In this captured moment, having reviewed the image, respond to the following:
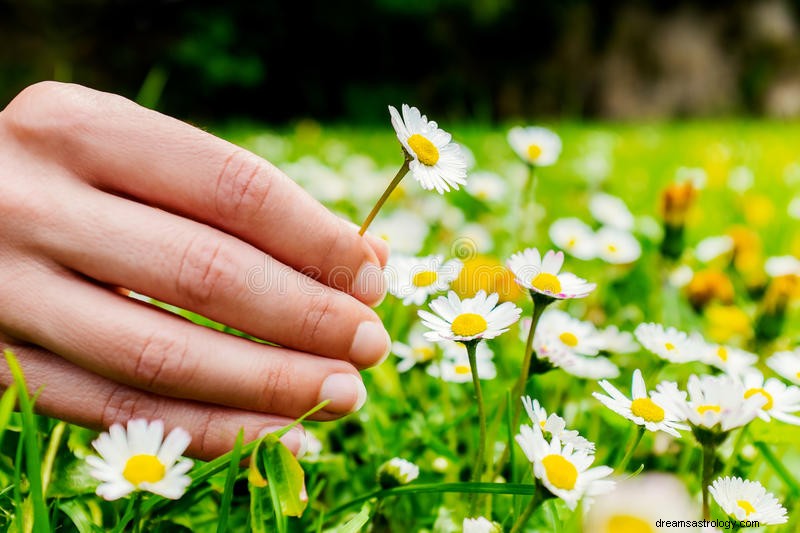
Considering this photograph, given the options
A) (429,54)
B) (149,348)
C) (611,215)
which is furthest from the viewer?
(429,54)

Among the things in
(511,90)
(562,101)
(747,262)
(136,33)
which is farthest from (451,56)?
(747,262)

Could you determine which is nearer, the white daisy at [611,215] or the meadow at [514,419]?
the meadow at [514,419]

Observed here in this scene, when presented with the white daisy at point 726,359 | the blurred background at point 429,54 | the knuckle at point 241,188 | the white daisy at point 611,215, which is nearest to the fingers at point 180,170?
the knuckle at point 241,188

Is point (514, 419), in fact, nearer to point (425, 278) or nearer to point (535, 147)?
point (425, 278)

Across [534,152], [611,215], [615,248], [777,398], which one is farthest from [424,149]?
[611,215]

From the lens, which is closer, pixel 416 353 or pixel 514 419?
pixel 514 419

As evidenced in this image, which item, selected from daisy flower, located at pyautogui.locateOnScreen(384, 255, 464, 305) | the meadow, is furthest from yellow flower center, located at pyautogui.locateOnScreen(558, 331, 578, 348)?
daisy flower, located at pyautogui.locateOnScreen(384, 255, 464, 305)

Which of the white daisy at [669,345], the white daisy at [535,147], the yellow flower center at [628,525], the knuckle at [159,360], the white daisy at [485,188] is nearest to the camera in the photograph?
the yellow flower center at [628,525]

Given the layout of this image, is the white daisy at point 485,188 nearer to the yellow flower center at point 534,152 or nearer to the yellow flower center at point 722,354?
the yellow flower center at point 534,152
